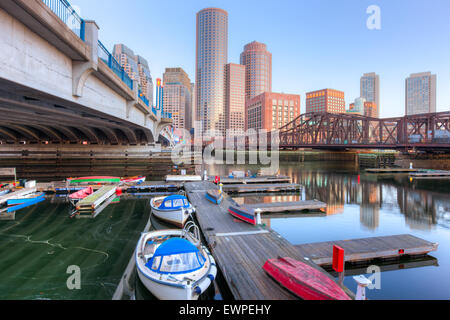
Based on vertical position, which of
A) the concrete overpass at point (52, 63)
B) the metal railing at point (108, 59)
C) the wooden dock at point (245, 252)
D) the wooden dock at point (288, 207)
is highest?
the metal railing at point (108, 59)

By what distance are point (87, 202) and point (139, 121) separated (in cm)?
1142

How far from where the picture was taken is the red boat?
732cm

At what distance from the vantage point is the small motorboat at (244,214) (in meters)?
16.1

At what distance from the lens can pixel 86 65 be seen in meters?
13.0

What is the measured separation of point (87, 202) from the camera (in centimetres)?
2298

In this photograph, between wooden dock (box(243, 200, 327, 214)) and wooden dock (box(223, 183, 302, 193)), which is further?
wooden dock (box(223, 183, 302, 193))

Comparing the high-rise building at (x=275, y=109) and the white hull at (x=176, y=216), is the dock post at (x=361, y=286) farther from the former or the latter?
the high-rise building at (x=275, y=109)

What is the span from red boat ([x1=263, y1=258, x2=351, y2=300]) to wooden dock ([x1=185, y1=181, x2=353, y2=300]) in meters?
0.32

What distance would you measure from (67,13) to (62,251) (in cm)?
1351

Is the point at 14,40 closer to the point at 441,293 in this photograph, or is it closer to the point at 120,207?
the point at 120,207

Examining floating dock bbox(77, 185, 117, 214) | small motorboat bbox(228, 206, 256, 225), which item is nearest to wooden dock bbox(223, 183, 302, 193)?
floating dock bbox(77, 185, 117, 214)

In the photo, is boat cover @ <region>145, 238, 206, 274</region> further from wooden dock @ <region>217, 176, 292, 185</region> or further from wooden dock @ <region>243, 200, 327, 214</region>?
wooden dock @ <region>217, 176, 292, 185</region>

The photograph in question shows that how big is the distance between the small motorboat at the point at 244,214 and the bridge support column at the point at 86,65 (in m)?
12.8

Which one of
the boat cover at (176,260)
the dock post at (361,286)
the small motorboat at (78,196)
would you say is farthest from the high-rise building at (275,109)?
the dock post at (361,286)
